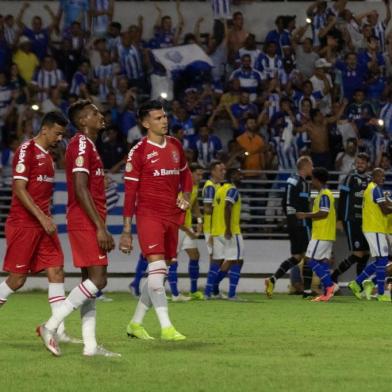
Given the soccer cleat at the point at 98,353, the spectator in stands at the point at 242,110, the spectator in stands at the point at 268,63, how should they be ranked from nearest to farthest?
the soccer cleat at the point at 98,353, the spectator in stands at the point at 242,110, the spectator in stands at the point at 268,63

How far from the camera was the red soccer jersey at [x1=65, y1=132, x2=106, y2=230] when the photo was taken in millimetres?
11602

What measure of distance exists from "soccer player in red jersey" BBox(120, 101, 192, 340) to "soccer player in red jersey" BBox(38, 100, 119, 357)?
1.13 metres

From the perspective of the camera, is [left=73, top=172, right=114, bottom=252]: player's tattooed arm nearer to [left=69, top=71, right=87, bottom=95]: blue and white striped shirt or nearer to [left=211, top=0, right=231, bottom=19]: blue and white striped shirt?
[left=69, top=71, right=87, bottom=95]: blue and white striped shirt

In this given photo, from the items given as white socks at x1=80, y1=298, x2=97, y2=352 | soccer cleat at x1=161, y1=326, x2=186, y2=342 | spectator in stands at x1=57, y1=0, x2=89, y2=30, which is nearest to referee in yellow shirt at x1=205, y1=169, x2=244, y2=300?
spectator in stands at x1=57, y1=0, x2=89, y2=30

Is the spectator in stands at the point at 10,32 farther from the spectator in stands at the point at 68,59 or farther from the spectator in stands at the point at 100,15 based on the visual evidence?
the spectator in stands at the point at 100,15

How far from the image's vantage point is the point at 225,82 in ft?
89.2

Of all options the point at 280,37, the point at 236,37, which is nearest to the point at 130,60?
the point at 236,37

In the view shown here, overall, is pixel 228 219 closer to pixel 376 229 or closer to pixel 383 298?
pixel 376 229

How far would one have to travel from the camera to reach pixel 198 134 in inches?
997

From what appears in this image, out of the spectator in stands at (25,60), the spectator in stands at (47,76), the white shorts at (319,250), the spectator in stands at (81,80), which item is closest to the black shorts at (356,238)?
the white shorts at (319,250)

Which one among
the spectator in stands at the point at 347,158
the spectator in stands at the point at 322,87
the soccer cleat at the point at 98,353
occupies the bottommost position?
the soccer cleat at the point at 98,353

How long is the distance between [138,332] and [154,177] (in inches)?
61.9

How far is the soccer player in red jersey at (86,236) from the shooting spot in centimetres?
1152

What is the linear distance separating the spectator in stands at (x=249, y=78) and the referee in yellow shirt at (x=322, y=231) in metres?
5.33
